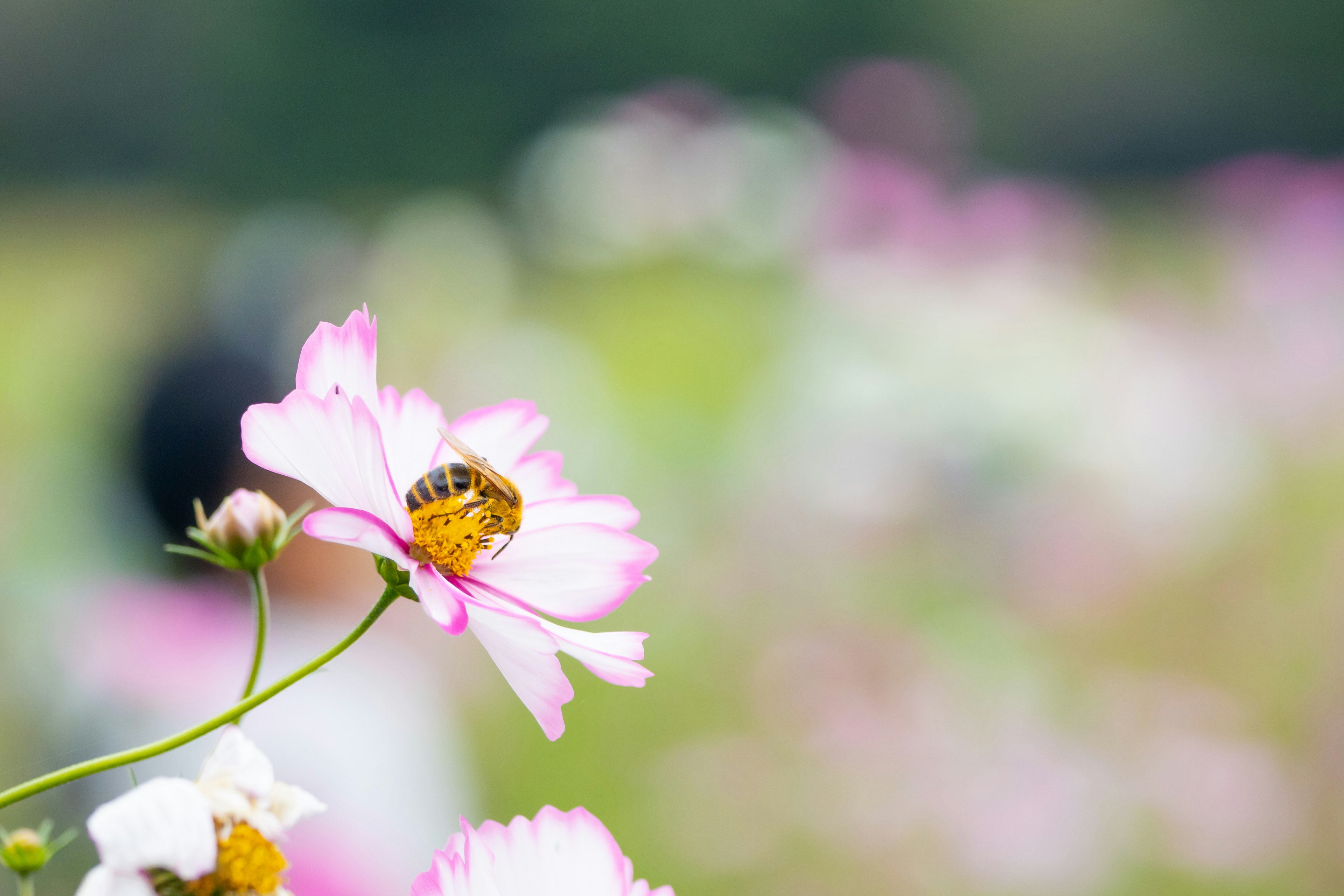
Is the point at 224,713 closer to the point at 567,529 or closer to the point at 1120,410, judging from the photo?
the point at 567,529

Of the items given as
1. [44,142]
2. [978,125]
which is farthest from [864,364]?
[44,142]

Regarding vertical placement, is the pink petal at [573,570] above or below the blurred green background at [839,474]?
below

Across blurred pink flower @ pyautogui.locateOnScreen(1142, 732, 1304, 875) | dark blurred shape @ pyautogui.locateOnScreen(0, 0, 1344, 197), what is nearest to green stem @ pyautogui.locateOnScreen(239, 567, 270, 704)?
blurred pink flower @ pyautogui.locateOnScreen(1142, 732, 1304, 875)

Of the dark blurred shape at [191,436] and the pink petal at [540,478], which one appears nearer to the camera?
the pink petal at [540,478]

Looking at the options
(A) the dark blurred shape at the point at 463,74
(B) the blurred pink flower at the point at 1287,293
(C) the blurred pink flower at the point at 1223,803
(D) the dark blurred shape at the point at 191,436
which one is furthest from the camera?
(A) the dark blurred shape at the point at 463,74

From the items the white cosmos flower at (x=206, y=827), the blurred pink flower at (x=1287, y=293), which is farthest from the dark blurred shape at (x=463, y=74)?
the white cosmos flower at (x=206, y=827)

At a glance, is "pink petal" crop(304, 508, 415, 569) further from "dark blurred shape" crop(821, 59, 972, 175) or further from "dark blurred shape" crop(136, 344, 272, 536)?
"dark blurred shape" crop(821, 59, 972, 175)

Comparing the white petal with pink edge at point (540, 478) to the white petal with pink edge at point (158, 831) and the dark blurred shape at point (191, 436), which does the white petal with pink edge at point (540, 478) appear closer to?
the white petal with pink edge at point (158, 831)
